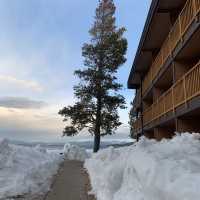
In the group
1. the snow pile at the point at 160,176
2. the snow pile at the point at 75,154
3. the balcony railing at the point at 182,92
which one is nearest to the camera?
the snow pile at the point at 160,176

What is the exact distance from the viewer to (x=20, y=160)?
18422 millimetres

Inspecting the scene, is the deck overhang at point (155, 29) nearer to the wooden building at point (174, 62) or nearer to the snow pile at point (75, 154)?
the wooden building at point (174, 62)

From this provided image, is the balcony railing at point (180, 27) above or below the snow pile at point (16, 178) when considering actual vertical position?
above

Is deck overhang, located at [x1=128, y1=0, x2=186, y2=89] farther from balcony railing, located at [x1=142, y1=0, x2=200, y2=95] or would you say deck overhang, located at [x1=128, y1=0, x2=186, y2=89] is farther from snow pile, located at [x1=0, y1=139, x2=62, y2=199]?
snow pile, located at [x1=0, y1=139, x2=62, y2=199]

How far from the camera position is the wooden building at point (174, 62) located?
10.9 meters

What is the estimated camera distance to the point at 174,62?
1405 cm

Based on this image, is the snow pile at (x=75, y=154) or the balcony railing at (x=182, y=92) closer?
the balcony railing at (x=182, y=92)

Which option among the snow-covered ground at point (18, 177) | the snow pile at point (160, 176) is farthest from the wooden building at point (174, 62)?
the snow-covered ground at point (18, 177)

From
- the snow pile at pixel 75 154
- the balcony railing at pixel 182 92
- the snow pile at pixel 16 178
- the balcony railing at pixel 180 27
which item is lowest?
the snow pile at pixel 16 178

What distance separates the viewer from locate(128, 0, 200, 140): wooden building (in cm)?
1095

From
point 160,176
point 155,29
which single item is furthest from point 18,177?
point 155,29

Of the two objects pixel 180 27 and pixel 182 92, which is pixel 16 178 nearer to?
pixel 182 92

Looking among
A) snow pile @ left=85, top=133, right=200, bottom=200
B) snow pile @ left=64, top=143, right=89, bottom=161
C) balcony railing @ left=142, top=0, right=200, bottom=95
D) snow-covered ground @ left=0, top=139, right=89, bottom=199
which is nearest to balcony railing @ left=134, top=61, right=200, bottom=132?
balcony railing @ left=142, top=0, right=200, bottom=95

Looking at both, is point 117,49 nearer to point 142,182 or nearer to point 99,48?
point 99,48
